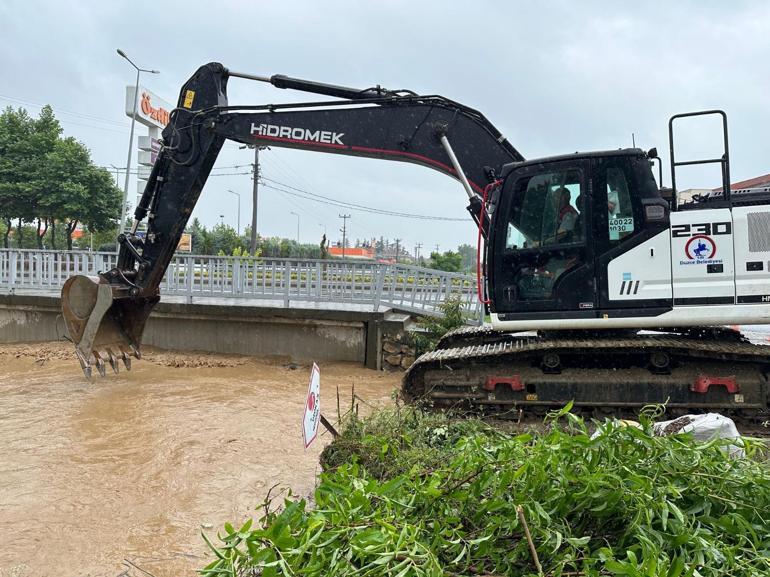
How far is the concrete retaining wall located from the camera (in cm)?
1025

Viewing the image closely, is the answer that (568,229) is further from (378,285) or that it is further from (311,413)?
(378,285)

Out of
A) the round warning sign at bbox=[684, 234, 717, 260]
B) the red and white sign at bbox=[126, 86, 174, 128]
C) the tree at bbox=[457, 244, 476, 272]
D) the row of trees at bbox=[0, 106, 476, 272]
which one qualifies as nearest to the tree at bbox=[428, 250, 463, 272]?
the tree at bbox=[457, 244, 476, 272]

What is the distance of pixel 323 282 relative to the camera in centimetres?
1085

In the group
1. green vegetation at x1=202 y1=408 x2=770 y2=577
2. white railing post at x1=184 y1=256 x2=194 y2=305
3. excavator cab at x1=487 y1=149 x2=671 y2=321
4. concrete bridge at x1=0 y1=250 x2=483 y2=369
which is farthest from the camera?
white railing post at x1=184 y1=256 x2=194 y2=305

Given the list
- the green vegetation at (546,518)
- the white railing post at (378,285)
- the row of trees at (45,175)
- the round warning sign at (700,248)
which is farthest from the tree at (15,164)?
the green vegetation at (546,518)

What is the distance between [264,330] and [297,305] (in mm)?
793

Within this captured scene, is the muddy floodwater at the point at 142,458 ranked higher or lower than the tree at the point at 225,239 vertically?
lower

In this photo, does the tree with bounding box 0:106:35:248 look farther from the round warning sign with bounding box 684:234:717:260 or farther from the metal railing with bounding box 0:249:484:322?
the round warning sign with bounding box 684:234:717:260

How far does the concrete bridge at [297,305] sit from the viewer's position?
10.2m

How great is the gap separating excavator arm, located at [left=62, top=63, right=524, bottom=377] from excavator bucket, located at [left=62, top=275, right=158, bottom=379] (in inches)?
0.6

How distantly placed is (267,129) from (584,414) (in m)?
4.97

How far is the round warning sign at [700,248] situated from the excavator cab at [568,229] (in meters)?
0.23

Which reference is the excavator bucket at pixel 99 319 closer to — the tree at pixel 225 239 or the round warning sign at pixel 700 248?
the round warning sign at pixel 700 248

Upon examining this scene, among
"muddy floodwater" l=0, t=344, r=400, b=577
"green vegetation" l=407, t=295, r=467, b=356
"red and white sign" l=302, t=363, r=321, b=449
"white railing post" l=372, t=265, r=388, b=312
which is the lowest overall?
"muddy floodwater" l=0, t=344, r=400, b=577
